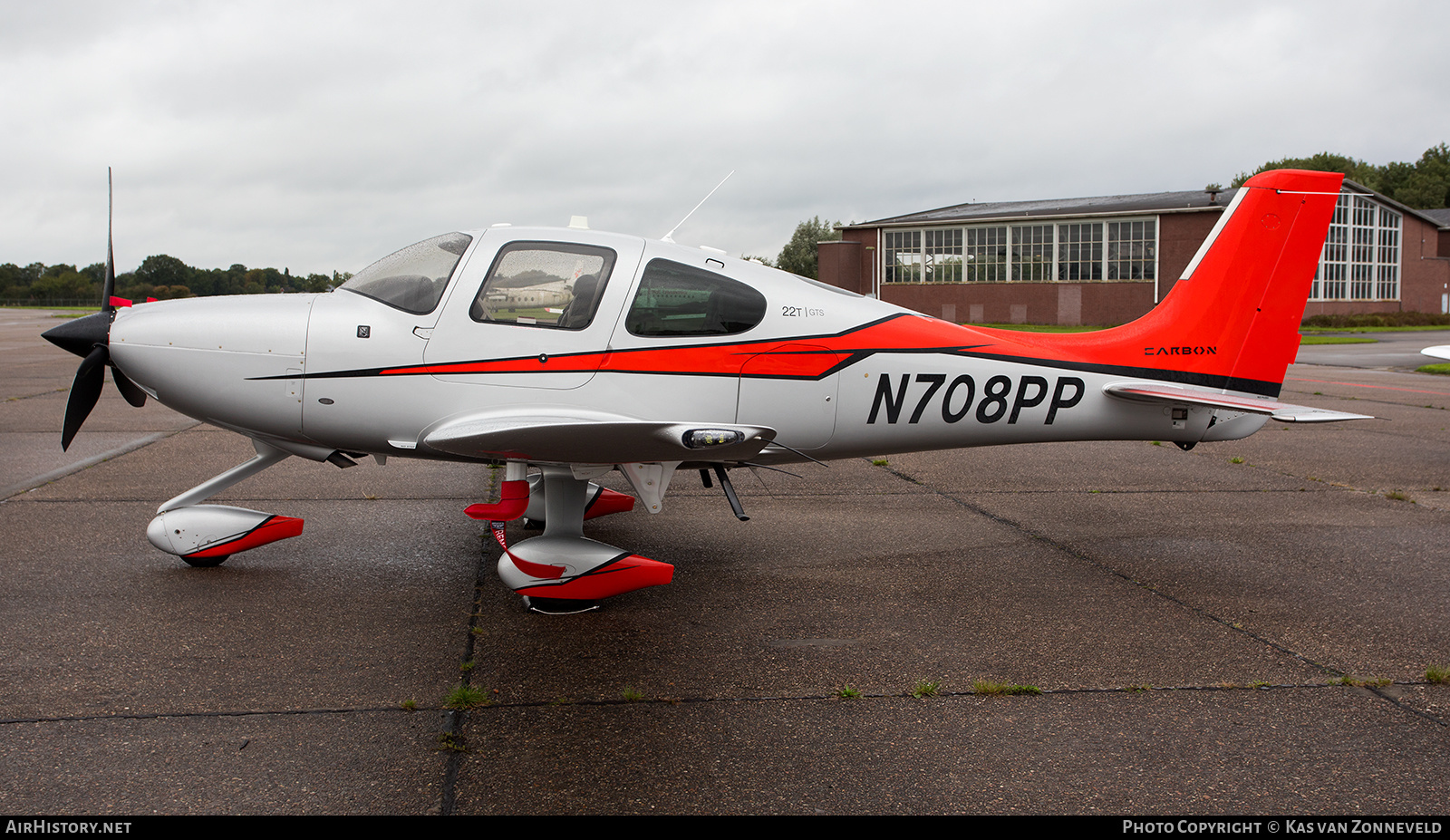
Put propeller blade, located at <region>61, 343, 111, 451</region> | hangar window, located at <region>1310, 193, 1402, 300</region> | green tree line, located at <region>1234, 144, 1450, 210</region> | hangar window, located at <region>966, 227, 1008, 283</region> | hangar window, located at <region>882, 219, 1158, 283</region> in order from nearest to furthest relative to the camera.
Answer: propeller blade, located at <region>61, 343, 111, 451</region>, hangar window, located at <region>882, 219, 1158, 283</region>, hangar window, located at <region>1310, 193, 1402, 300</region>, hangar window, located at <region>966, 227, 1008, 283</region>, green tree line, located at <region>1234, 144, 1450, 210</region>

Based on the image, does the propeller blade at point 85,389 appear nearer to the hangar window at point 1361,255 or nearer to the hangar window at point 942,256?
the hangar window at point 942,256

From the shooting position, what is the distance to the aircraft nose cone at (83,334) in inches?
213

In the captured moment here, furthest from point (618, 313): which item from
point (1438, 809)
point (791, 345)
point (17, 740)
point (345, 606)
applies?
point (1438, 809)

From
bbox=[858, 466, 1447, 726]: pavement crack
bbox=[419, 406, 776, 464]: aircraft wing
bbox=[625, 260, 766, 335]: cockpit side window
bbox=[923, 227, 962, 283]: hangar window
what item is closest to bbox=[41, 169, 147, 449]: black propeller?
bbox=[419, 406, 776, 464]: aircraft wing

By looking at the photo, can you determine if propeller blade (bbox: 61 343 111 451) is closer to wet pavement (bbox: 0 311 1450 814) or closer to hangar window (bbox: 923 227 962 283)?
wet pavement (bbox: 0 311 1450 814)

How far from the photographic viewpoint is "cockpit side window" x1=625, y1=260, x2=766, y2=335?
17.6ft

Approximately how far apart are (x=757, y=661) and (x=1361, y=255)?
71.1 m

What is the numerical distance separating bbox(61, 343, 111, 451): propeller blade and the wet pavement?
94 cm

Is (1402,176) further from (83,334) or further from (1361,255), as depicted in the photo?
(83,334)

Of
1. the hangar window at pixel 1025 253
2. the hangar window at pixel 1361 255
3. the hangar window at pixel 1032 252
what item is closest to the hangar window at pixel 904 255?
the hangar window at pixel 1025 253

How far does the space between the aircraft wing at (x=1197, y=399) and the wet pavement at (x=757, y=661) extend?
3.71 ft

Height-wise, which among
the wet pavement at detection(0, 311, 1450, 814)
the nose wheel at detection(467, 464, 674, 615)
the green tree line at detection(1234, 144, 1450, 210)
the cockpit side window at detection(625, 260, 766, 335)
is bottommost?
the wet pavement at detection(0, 311, 1450, 814)

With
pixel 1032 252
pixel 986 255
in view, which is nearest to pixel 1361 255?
pixel 1032 252
